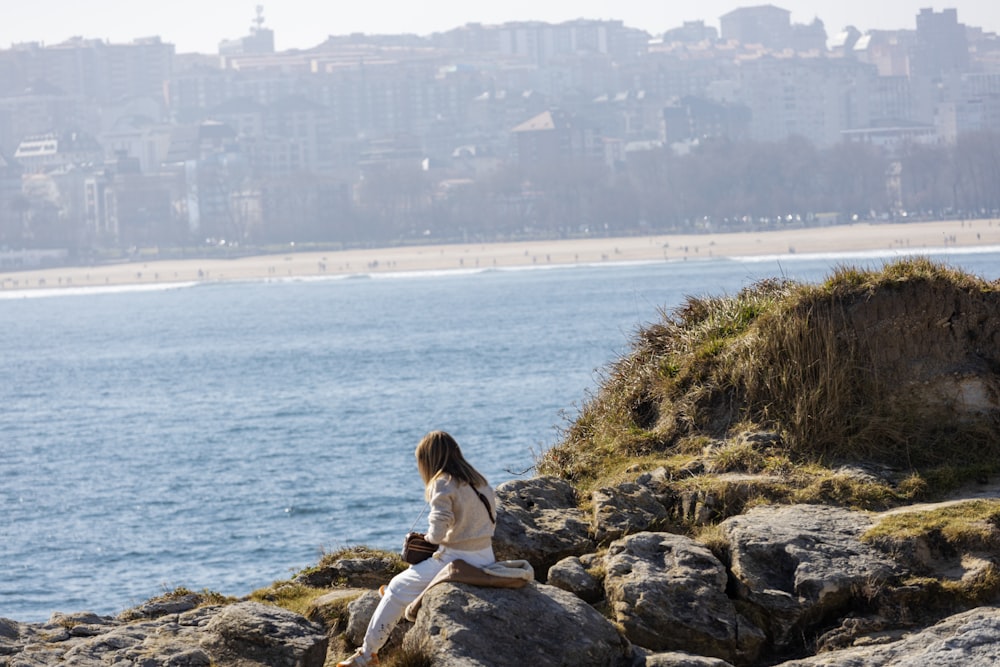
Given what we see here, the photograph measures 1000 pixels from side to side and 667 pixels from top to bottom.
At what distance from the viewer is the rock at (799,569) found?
6531 millimetres

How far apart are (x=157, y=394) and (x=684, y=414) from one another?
4882 centimetres

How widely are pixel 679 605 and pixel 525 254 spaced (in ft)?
404

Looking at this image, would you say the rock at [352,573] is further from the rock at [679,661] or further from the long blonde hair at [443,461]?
the rock at [679,661]

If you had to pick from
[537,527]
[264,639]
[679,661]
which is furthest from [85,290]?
[679,661]

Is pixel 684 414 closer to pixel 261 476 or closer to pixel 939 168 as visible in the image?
pixel 261 476

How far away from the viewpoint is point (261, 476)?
3291cm

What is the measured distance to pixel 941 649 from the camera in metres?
5.96

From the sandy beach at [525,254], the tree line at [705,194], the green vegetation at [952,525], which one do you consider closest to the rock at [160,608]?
the green vegetation at [952,525]

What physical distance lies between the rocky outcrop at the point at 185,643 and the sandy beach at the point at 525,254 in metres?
103

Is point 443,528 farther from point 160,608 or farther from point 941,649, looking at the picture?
point 941,649

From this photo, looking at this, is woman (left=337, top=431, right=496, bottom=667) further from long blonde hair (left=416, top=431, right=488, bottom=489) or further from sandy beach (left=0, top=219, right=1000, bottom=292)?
sandy beach (left=0, top=219, right=1000, bottom=292)

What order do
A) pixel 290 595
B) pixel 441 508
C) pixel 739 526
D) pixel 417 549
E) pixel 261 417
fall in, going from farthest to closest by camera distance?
1. pixel 261 417
2. pixel 290 595
3. pixel 739 526
4. pixel 417 549
5. pixel 441 508

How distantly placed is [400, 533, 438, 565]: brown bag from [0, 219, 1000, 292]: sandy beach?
10275cm

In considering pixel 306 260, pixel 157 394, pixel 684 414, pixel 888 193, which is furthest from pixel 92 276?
pixel 684 414
